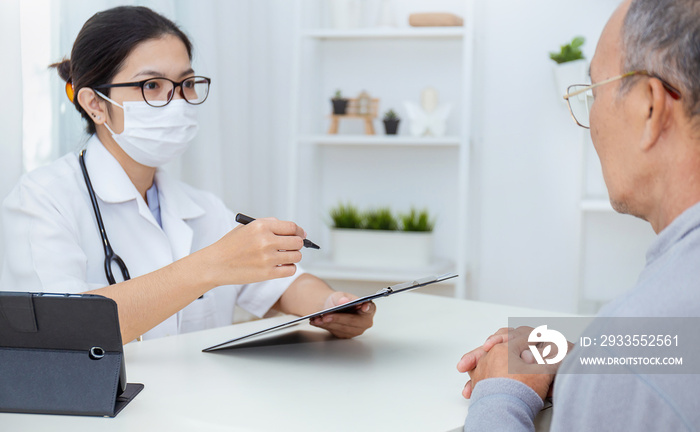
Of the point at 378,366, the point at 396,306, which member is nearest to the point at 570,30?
the point at 396,306

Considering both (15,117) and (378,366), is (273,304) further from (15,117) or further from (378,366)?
(15,117)

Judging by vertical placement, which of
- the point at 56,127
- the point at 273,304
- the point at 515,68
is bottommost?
the point at 273,304

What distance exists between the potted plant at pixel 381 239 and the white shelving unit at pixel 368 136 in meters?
0.08

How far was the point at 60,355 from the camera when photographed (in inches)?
33.6

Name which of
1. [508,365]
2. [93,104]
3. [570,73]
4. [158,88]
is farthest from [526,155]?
[508,365]

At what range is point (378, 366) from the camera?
1.04m

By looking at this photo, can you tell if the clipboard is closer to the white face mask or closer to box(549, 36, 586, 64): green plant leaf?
the white face mask

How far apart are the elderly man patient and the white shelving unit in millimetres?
1875

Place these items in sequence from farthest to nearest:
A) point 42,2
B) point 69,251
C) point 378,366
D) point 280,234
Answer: point 42,2, point 69,251, point 280,234, point 378,366

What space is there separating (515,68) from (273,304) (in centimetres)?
165

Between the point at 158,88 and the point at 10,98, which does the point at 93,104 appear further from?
the point at 10,98

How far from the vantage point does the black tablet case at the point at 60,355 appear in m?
0.82

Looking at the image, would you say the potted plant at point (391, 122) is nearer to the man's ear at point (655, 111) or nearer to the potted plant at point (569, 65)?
the potted plant at point (569, 65)

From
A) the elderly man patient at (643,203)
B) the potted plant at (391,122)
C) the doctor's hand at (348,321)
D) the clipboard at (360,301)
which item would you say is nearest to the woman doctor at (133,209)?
the doctor's hand at (348,321)
